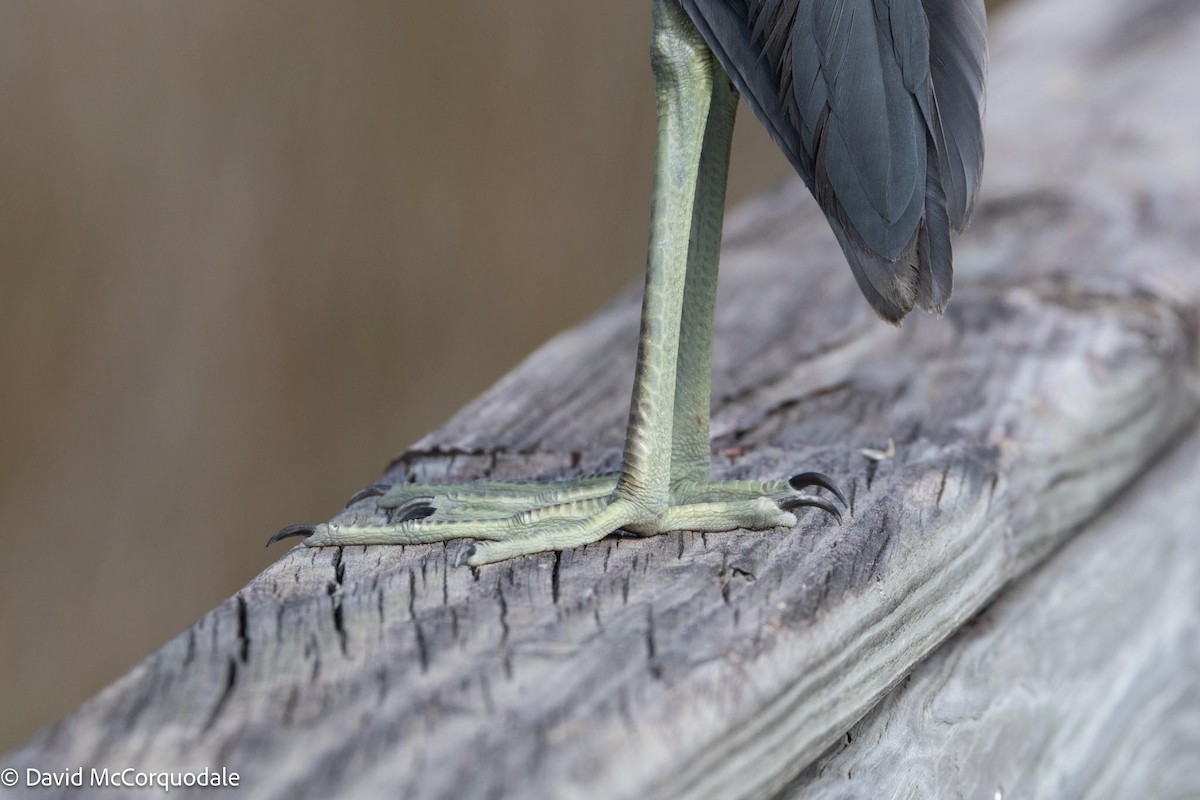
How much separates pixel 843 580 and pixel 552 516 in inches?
13.1

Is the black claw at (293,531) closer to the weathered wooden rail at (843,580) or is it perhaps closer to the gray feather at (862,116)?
the weathered wooden rail at (843,580)

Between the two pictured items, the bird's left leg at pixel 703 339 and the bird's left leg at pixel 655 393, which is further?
the bird's left leg at pixel 703 339

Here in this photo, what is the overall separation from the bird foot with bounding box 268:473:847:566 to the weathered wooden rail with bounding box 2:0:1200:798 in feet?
0.08

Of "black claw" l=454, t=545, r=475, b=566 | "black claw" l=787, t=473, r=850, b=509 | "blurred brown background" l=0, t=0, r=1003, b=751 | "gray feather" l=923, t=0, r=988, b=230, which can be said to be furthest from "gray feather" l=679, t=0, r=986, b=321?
"blurred brown background" l=0, t=0, r=1003, b=751

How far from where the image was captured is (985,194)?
2402 mm

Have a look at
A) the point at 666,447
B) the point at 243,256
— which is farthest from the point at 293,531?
the point at 243,256

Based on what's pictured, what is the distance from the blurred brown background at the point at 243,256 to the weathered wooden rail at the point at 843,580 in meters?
1.62

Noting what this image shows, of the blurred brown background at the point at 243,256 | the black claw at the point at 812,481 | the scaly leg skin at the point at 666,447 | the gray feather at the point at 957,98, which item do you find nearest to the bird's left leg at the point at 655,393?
the scaly leg skin at the point at 666,447

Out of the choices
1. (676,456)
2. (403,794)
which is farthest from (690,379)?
(403,794)

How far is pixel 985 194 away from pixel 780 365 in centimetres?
67

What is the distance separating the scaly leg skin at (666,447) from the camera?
4.42ft

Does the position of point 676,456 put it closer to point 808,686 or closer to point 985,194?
point 808,686

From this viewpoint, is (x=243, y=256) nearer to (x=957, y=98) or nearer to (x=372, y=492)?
(x=372, y=492)

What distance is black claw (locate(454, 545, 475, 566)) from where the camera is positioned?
1.25 m
